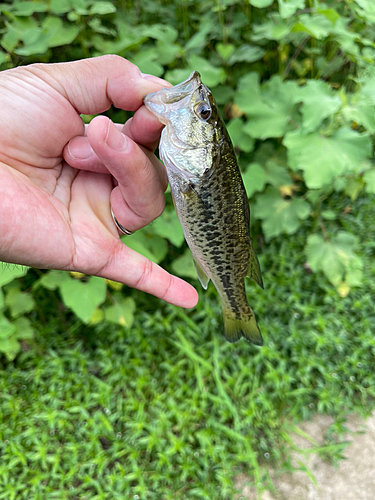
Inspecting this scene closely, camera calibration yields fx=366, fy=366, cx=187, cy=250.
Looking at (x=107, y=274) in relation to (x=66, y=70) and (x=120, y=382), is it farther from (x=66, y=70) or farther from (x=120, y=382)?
(x=120, y=382)

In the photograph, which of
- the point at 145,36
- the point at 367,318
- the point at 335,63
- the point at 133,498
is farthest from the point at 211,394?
the point at 335,63

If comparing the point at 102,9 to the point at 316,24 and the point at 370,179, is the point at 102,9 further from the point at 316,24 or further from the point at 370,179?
the point at 370,179

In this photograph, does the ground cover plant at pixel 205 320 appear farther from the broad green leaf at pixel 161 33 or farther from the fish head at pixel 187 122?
the fish head at pixel 187 122

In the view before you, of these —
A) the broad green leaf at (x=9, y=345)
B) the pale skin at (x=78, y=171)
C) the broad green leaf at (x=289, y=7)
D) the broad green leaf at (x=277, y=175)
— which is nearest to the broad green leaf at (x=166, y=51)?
the broad green leaf at (x=289, y=7)

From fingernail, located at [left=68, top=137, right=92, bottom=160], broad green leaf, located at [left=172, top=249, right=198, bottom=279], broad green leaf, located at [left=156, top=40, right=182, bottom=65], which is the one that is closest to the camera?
fingernail, located at [left=68, top=137, right=92, bottom=160]

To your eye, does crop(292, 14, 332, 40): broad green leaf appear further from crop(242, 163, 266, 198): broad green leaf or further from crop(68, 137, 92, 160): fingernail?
crop(68, 137, 92, 160): fingernail

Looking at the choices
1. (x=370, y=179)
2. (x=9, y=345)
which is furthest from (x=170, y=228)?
(x=370, y=179)

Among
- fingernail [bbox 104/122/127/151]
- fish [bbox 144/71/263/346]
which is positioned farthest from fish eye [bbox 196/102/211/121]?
fingernail [bbox 104/122/127/151]

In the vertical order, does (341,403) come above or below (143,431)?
above
